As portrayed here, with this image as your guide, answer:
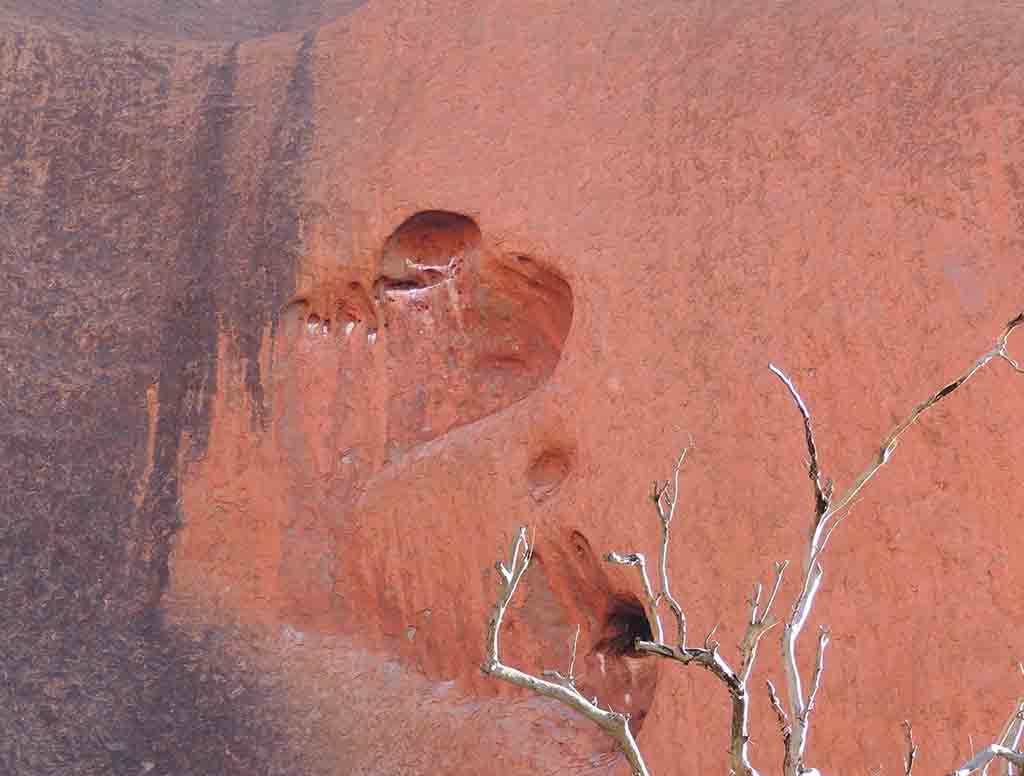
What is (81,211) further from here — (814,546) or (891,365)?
(814,546)

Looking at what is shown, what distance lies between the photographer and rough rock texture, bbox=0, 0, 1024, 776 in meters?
8.70

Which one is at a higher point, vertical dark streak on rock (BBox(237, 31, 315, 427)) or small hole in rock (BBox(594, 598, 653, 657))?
vertical dark streak on rock (BBox(237, 31, 315, 427))

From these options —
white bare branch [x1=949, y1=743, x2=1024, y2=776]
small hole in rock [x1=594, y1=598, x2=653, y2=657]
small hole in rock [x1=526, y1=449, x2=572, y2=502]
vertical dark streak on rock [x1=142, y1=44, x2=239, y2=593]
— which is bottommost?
small hole in rock [x1=594, y1=598, x2=653, y2=657]

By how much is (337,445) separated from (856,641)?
15.9 ft

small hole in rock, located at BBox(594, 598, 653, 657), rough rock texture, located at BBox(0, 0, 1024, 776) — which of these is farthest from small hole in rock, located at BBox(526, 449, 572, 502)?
small hole in rock, located at BBox(594, 598, 653, 657)

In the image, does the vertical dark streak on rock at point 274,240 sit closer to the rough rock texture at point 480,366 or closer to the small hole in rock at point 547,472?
the rough rock texture at point 480,366

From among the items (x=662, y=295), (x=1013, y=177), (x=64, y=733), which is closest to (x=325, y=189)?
(x=662, y=295)

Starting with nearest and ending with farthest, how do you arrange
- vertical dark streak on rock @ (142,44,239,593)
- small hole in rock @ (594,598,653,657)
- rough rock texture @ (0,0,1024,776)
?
rough rock texture @ (0,0,1024,776) < small hole in rock @ (594,598,653,657) < vertical dark streak on rock @ (142,44,239,593)

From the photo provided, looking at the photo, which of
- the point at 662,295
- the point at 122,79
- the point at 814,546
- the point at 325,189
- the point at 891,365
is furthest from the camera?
the point at 122,79

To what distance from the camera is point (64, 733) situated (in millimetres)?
10312

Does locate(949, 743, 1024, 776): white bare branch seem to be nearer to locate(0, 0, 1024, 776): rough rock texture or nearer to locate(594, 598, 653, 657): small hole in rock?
locate(0, 0, 1024, 776): rough rock texture

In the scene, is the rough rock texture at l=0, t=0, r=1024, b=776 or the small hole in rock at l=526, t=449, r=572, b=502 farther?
the small hole in rock at l=526, t=449, r=572, b=502

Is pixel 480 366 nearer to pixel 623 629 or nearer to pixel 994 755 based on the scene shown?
pixel 623 629

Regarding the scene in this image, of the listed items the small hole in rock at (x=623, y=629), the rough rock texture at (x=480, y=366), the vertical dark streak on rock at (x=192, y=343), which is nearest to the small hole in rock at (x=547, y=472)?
the rough rock texture at (x=480, y=366)
